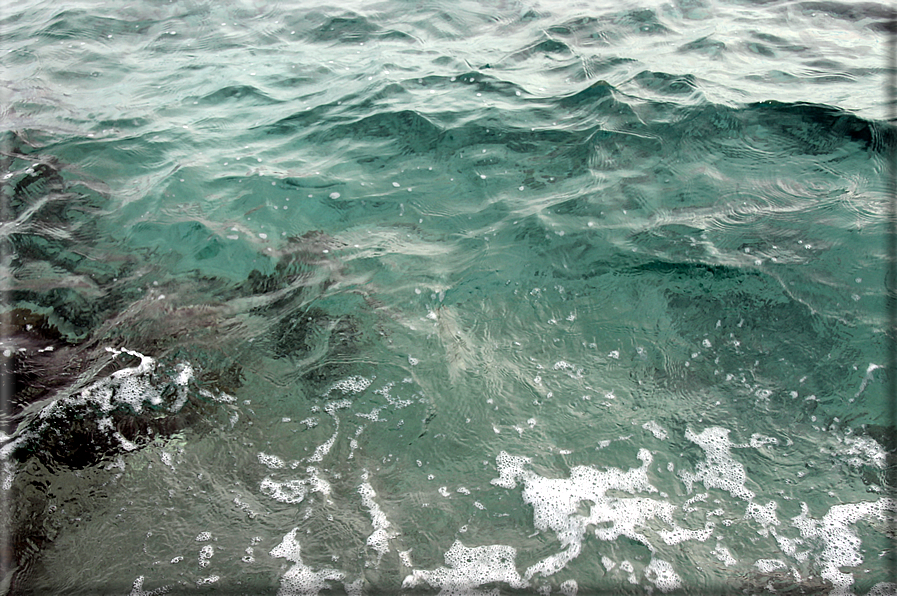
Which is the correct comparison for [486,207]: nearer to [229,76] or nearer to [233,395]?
[233,395]

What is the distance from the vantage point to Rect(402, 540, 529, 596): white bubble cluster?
3059 mm

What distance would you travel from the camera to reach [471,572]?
3109 mm

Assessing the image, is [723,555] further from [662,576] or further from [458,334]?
[458,334]

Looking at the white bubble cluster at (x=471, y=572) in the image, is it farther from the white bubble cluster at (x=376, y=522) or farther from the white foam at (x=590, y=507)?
the white bubble cluster at (x=376, y=522)

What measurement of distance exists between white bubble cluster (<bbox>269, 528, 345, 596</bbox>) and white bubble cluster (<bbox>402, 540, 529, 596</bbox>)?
1.52 feet

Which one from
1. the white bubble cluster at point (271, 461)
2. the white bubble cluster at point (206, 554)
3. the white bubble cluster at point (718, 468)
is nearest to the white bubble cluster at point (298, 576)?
the white bubble cluster at point (206, 554)

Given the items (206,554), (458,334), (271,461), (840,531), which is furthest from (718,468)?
(206,554)

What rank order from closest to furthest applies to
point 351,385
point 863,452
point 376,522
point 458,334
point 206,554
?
point 206,554
point 376,522
point 863,452
point 351,385
point 458,334

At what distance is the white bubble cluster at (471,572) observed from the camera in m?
3.06

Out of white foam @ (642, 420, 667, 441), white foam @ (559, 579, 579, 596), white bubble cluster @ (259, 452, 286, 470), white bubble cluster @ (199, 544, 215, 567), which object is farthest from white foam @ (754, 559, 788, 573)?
white bubble cluster @ (199, 544, 215, 567)

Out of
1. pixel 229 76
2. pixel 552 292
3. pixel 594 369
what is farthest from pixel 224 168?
pixel 594 369

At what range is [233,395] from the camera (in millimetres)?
4062

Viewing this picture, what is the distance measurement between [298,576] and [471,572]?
102 cm

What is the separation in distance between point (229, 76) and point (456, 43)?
387 cm
